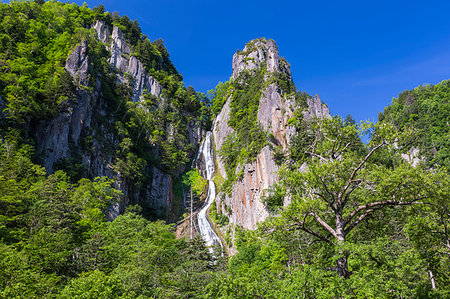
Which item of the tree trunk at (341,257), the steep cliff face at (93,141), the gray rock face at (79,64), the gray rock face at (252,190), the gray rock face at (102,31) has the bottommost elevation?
the tree trunk at (341,257)

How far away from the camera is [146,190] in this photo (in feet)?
175

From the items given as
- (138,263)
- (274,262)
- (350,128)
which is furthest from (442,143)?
(138,263)

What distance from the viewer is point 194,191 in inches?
2298

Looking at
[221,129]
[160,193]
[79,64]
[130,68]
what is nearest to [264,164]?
[160,193]

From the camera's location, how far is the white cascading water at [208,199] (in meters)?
45.0

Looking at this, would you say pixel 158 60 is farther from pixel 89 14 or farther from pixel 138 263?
pixel 138 263

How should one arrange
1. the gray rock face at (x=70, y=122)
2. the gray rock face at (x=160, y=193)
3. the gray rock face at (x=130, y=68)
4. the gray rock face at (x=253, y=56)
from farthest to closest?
the gray rock face at (x=130, y=68), the gray rock face at (x=253, y=56), the gray rock face at (x=160, y=193), the gray rock face at (x=70, y=122)

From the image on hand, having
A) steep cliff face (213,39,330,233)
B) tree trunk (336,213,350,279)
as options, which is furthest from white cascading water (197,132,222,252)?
tree trunk (336,213,350,279)

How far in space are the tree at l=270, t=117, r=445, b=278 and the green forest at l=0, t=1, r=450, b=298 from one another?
0.17 ft

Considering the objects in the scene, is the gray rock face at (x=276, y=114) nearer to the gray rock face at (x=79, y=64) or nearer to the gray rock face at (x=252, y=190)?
the gray rock face at (x=252, y=190)

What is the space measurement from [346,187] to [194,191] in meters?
50.6

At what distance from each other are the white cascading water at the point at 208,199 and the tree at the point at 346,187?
29.3m

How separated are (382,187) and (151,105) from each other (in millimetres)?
65382

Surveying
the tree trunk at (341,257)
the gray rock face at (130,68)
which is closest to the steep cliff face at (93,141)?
the gray rock face at (130,68)
